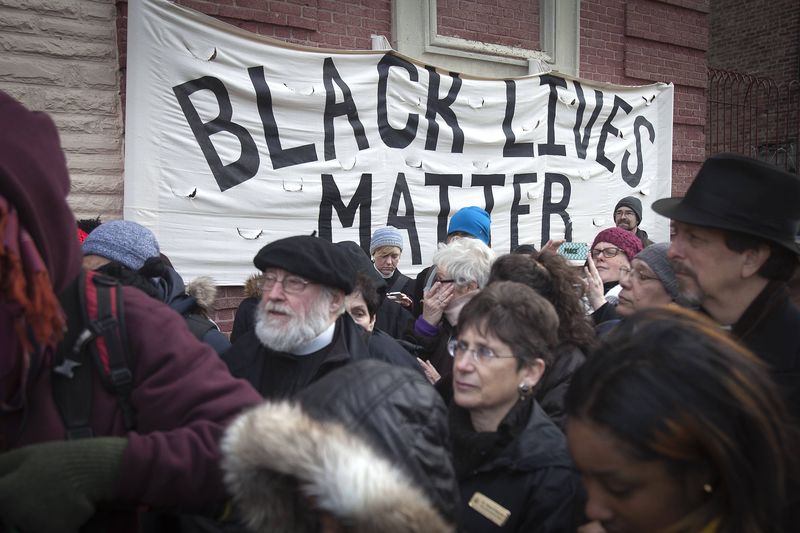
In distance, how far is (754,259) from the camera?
2006 millimetres

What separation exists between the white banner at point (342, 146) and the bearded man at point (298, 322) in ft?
7.53

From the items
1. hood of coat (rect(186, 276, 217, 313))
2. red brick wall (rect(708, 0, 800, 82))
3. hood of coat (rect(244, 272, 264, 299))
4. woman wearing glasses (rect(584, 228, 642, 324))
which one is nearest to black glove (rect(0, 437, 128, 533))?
hood of coat (rect(186, 276, 217, 313))

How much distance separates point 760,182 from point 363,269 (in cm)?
192

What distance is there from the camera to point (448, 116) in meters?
6.08

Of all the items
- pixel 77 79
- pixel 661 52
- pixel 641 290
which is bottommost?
pixel 641 290

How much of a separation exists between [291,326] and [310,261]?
9.7 inches

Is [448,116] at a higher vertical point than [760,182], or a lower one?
higher

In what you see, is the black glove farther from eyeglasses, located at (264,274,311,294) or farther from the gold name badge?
eyeglasses, located at (264,274,311,294)

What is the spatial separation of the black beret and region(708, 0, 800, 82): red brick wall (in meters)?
14.1

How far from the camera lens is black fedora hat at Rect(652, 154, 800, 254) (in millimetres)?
2006

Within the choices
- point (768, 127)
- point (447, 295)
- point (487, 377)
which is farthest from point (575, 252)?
point (768, 127)

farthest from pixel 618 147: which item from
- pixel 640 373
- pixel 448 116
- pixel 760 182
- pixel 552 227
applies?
pixel 640 373

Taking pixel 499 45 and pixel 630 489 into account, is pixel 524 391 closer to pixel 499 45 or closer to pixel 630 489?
pixel 630 489

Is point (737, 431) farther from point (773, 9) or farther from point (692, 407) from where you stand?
point (773, 9)
